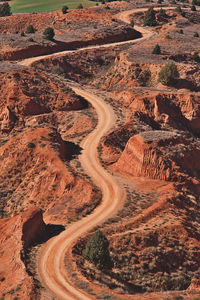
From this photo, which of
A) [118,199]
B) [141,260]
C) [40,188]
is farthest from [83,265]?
[40,188]

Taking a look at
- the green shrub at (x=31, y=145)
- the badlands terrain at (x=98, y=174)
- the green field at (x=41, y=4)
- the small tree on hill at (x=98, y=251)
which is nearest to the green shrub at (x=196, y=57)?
the badlands terrain at (x=98, y=174)

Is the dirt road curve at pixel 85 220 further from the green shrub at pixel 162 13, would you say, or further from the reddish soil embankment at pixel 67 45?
the green shrub at pixel 162 13

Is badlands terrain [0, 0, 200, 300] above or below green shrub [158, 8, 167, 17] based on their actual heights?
below

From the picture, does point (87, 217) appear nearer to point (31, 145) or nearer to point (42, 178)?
point (42, 178)

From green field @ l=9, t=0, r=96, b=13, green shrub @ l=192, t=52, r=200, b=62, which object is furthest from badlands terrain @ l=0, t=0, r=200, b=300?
green field @ l=9, t=0, r=96, b=13

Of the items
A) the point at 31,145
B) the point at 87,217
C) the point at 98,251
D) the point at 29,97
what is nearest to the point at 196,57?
the point at 29,97

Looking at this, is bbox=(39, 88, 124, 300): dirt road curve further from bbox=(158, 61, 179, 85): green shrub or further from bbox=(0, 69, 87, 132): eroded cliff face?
bbox=(158, 61, 179, 85): green shrub
